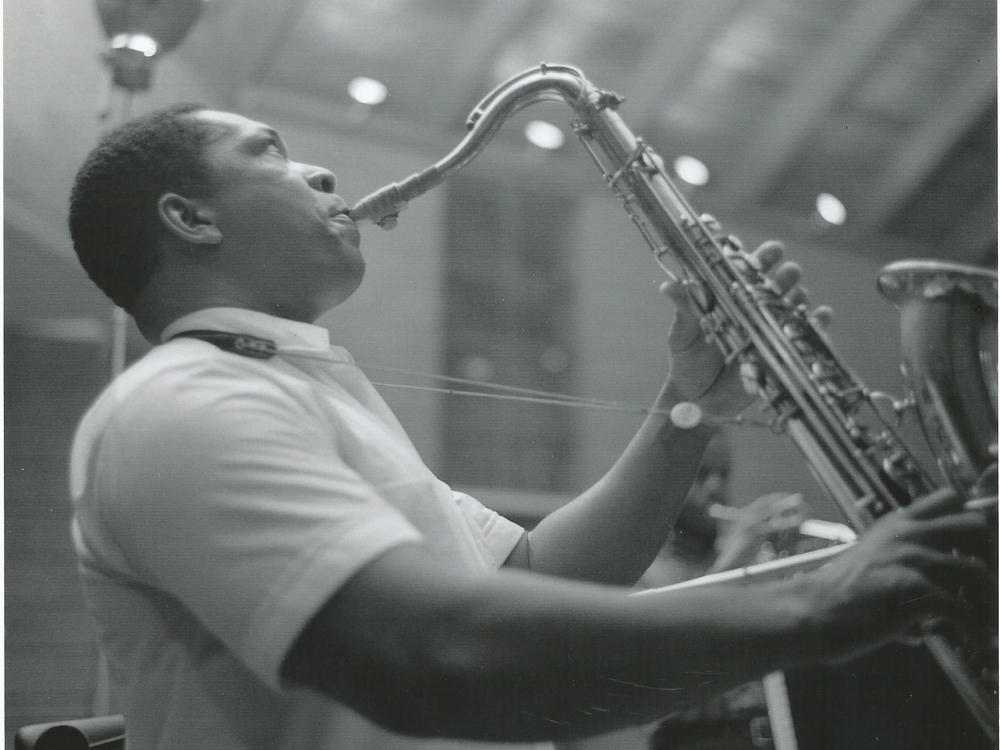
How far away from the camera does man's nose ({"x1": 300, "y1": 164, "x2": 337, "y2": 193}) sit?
1.20 metres

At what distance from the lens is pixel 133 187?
44.8 inches

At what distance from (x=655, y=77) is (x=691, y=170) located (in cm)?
14

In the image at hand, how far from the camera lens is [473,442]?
1347 millimetres

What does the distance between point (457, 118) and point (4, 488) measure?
74 centimetres

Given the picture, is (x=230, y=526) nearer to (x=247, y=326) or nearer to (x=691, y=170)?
(x=247, y=326)

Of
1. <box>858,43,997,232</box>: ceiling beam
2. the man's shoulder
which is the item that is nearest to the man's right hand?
the man's shoulder

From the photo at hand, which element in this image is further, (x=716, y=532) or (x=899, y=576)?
(x=716, y=532)

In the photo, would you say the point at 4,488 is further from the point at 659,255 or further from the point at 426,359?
the point at 659,255

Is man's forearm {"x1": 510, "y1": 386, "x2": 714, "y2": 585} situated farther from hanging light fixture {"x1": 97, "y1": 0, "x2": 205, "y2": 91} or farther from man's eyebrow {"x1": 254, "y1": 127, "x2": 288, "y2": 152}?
hanging light fixture {"x1": 97, "y1": 0, "x2": 205, "y2": 91}

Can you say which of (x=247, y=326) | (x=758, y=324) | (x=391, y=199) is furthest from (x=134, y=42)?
(x=758, y=324)

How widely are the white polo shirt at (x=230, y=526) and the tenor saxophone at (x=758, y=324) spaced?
0.39 meters

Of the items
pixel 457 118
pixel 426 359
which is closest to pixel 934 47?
pixel 457 118

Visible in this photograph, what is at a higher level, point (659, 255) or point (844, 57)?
point (844, 57)

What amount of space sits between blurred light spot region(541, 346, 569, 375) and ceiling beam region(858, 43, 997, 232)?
0.42m
